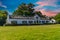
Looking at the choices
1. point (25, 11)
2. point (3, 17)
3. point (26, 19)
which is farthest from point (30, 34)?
point (25, 11)

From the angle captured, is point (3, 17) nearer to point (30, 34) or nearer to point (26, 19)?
point (26, 19)

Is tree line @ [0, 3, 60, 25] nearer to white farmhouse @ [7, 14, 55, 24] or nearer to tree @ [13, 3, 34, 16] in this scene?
tree @ [13, 3, 34, 16]

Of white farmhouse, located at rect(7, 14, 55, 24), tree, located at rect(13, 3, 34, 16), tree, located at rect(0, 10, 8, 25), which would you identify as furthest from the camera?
tree, located at rect(13, 3, 34, 16)

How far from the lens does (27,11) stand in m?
21.9

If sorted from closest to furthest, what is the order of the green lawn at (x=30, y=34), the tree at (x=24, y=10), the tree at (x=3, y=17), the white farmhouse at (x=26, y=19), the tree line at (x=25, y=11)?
the green lawn at (x=30, y=34) → the tree at (x=3, y=17) → the white farmhouse at (x=26, y=19) → the tree line at (x=25, y=11) → the tree at (x=24, y=10)

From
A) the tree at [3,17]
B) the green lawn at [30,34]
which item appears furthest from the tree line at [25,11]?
the green lawn at [30,34]

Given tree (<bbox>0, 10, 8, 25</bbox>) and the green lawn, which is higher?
tree (<bbox>0, 10, 8, 25</bbox>)

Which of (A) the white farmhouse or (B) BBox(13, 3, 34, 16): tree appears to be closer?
(A) the white farmhouse

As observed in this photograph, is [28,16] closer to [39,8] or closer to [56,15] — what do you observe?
[39,8]

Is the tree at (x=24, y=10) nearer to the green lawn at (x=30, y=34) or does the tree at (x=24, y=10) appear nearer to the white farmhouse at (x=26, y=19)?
the white farmhouse at (x=26, y=19)

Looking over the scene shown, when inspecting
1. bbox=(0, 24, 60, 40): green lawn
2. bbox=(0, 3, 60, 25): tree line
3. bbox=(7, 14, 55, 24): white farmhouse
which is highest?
bbox=(0, 3, 60, 25): tree line

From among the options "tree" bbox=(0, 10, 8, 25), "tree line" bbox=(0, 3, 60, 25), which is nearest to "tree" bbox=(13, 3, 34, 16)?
"tree line" bbox=(0, 3, 60, 25)

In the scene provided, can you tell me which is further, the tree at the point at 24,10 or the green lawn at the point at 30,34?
the tree at the point at 24,10

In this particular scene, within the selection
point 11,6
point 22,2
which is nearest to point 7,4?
point 11,6
